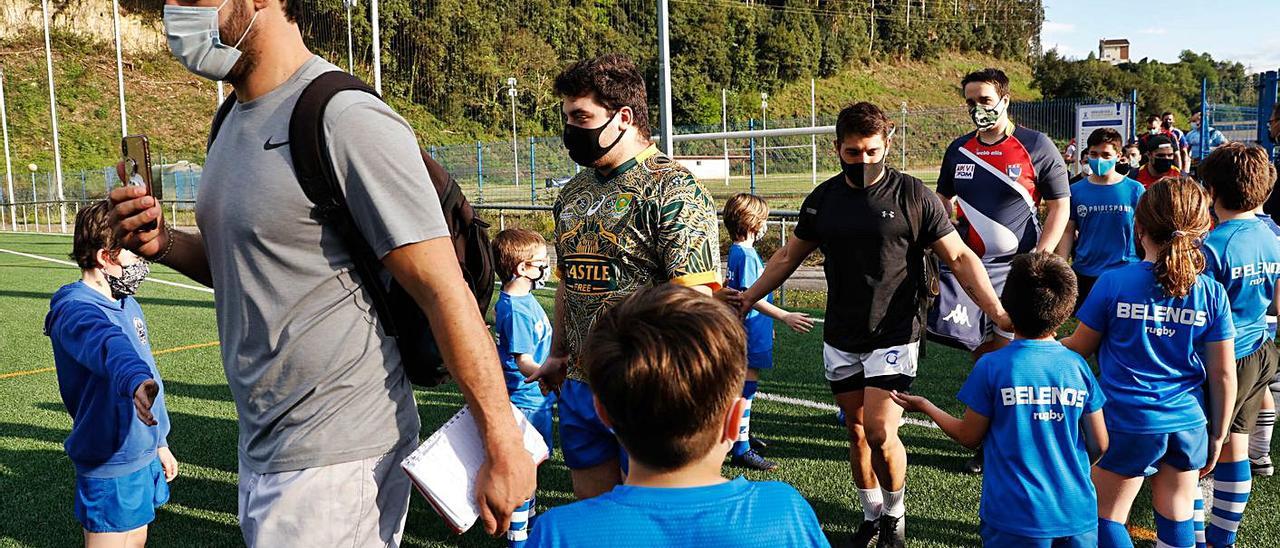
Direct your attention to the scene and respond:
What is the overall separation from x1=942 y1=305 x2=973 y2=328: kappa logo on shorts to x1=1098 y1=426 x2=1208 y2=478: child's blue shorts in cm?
157

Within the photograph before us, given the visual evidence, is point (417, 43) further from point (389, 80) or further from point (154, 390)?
point (154, 390)

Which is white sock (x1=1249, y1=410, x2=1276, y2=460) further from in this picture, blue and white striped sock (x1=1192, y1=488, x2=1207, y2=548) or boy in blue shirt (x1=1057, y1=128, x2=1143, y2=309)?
boy in blue shirt (x1=1057, y1=128, x2=1143, y2=309)

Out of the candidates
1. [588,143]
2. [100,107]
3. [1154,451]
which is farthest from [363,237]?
[100,107]

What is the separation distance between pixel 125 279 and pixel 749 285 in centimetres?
368

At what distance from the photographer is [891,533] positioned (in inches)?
168

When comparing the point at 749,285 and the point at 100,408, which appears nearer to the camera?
the point at 100,408

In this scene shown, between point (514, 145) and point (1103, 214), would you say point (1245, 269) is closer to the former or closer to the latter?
point (1103, 214)

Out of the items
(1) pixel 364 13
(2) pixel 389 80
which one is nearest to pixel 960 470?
(2) pixel 389 80

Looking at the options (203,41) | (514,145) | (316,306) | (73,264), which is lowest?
(73,264)

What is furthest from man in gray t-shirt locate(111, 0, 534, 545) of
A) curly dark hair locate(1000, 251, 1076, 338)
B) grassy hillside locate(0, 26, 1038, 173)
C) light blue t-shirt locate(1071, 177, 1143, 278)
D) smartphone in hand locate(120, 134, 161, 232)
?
grassy hillside locate(0, 26, 1038, 173)

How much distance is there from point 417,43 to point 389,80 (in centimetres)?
418

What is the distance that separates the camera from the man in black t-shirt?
166 inches

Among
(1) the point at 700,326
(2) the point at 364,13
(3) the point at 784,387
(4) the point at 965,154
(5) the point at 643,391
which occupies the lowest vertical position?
(3) the point at 784,387

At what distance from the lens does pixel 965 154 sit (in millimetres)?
5559
